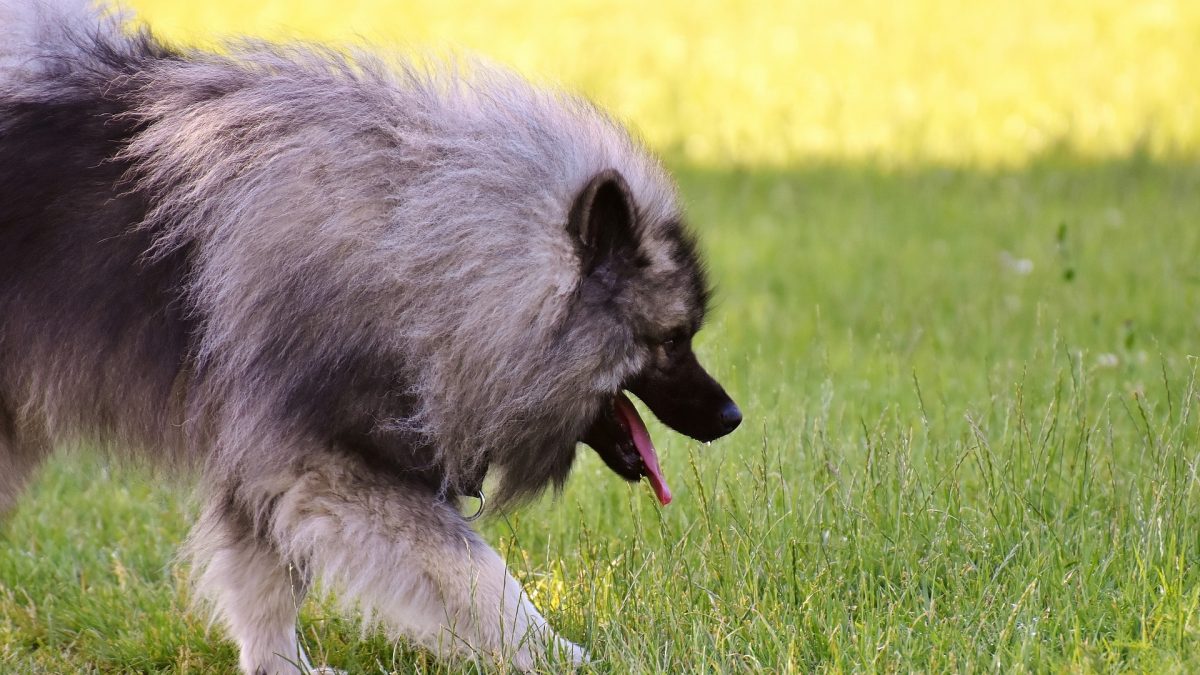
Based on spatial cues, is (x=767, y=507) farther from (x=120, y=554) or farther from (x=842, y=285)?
(x=842, y=285)

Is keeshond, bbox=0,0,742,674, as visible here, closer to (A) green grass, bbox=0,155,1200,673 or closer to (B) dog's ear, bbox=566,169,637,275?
(B) dog's ear, bbox=566,169,637,275

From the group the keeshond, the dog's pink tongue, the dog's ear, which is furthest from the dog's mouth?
the dog's ear

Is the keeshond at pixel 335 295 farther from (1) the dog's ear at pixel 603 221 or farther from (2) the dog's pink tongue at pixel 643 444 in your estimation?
(2) the dog's pink tongue at pixel 643 444

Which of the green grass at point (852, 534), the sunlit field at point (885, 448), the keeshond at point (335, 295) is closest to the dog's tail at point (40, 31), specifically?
the keeshond at point (335, 295)

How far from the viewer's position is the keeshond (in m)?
3.22

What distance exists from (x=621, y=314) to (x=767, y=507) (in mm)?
767

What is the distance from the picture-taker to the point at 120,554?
14.6 ft

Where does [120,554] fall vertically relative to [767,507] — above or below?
below

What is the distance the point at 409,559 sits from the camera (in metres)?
3.22

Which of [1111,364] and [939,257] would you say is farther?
[939,257]

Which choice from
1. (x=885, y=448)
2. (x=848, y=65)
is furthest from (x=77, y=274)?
(x=848, y=65)

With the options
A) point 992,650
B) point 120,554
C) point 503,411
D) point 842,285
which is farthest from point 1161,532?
point 842,285

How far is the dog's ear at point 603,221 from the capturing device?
3.25 metres

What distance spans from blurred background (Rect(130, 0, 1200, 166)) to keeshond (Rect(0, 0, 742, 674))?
595cm
